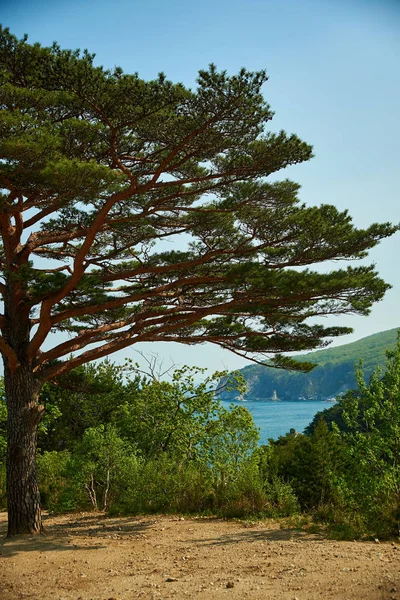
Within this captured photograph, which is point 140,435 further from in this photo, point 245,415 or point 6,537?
point 6,537

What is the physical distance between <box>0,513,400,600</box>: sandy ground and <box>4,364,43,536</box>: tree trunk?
1.04ft

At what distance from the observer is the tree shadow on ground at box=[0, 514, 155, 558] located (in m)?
6.48

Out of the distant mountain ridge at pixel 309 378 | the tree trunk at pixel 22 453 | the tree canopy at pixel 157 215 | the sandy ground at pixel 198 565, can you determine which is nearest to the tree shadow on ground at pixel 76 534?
the sandy ground at pixel 198 565

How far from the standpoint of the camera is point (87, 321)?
9.65 m

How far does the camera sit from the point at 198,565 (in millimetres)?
5324

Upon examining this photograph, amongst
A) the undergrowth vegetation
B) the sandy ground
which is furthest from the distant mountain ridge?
the sandy ground

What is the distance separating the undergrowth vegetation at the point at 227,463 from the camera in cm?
Answer: 624

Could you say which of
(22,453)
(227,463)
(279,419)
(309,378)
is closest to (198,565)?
(22,453)

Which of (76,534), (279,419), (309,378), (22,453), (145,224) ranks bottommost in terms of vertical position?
(279,419)

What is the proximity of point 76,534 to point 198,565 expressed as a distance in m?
2.60

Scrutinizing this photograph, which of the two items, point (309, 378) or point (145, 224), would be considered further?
point (309, 378)

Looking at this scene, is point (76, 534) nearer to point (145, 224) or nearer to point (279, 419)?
point (145, 224)

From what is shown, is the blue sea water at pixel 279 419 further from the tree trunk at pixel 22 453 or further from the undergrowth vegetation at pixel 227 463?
the tree trunk at pixel 22 453

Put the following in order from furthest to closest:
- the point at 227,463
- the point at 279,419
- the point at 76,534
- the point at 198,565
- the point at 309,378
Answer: the point at 309,378, the point at 279,419, the point at 227,463, the point at 76,534, the point at 198,565
